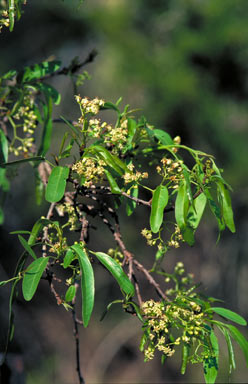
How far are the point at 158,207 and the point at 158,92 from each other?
307 centimetres

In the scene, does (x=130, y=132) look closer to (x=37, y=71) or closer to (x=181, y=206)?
(x=181, y=206)

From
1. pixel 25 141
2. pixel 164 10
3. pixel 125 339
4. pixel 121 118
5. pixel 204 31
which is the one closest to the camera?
pixel 121 118

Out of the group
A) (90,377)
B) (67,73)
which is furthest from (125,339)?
(67,73)

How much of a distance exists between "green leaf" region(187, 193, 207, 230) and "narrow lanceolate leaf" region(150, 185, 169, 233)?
0.05m

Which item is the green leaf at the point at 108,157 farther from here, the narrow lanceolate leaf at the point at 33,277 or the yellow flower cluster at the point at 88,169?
the narrow lanceolate leaf at the point at 33,277

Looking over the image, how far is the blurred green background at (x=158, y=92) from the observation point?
375cm

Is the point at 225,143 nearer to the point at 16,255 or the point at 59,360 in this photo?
the point at 16,255

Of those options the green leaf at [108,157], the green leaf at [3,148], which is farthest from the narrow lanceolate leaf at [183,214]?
the green leaf at [3,148]

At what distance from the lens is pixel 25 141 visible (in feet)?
3.78

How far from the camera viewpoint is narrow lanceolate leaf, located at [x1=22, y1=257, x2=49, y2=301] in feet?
2.59

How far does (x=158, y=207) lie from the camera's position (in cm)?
81

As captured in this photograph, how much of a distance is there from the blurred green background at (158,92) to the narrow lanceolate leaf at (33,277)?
271cm

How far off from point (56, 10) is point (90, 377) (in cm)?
395

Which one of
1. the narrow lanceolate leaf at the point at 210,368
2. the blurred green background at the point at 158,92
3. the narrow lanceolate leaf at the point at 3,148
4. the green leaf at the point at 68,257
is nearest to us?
the green leaf at the point at 68,257
